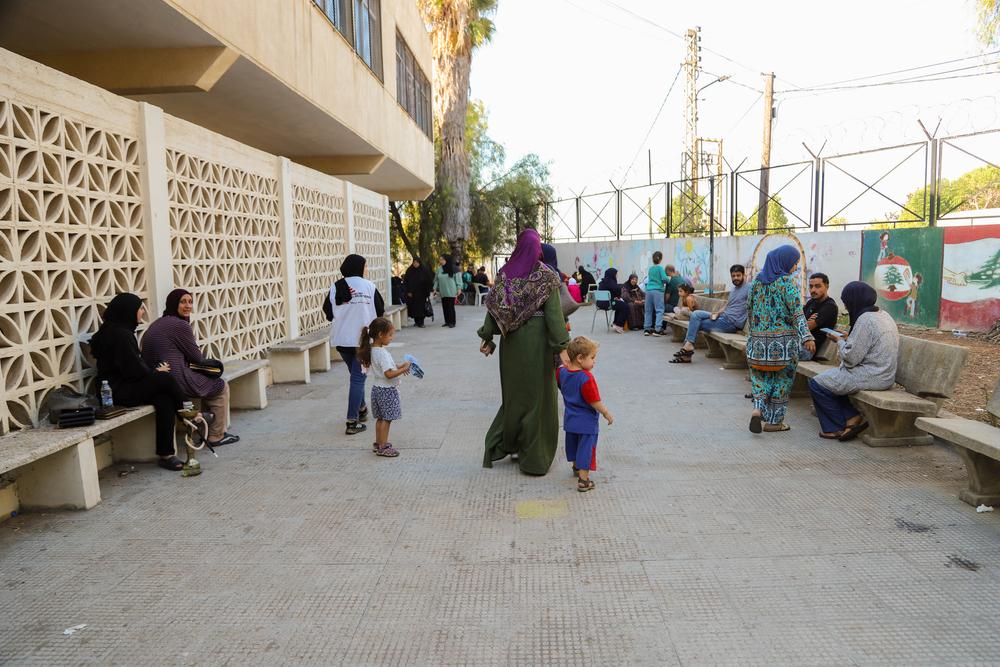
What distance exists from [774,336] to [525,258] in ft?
8.39

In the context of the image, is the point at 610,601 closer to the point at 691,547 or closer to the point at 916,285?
the point at 691,547

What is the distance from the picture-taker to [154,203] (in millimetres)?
6129

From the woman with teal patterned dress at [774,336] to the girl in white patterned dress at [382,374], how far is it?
3.15 m

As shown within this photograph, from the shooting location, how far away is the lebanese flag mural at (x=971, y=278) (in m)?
10.8

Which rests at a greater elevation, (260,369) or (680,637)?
(260,369)

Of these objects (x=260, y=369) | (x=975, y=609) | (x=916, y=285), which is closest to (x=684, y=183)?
(x=916, y=285)

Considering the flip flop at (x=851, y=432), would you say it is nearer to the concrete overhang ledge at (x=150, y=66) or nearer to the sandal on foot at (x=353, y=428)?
the sandal on foot at (x=353, y=428)

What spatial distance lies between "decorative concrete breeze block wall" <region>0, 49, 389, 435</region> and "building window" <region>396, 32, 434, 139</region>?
7.55 metres

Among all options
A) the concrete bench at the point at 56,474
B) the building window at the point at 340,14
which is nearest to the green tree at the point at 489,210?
the building window at the point at 340,14

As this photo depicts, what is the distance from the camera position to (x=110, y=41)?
6953 mm

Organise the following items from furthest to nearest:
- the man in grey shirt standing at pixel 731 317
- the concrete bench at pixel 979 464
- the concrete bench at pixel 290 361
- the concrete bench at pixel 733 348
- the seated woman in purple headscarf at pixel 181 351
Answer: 1. the man in grey shirt standing at pixel 731 317
2. the concrete bench at pixel 733 348
3. the concrete bench at pixel 290 361
4. the seated woman in purple headscarf at pixel 181 351
5. the concrete bench at pixel 979 464

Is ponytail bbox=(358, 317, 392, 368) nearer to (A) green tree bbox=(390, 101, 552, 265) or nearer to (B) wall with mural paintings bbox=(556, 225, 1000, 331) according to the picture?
(B) wall with mural paintings bbox=(556, 225, 1000, 331)

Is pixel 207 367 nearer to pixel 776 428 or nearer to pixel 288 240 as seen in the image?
pixel 288 240

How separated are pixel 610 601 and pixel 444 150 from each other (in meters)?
22.7
